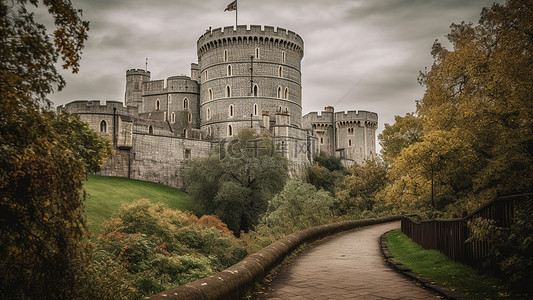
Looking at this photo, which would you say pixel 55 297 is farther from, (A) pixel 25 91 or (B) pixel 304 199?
(B) pixel 304 199

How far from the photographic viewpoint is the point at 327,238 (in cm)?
1666

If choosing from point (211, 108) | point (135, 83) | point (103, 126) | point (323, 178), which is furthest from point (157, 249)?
point (135, 83)

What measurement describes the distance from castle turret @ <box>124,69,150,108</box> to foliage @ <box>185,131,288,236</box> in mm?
30579

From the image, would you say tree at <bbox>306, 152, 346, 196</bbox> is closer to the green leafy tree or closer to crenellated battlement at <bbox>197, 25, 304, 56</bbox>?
crenellated battlement at <bbox>197, 25, 304, 56</bbox>

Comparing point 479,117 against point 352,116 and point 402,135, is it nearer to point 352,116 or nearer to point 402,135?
point 402,135

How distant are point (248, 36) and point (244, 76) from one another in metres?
4.57

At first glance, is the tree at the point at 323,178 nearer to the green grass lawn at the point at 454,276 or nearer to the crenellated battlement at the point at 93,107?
the crenellated battlement at the point at 93,107

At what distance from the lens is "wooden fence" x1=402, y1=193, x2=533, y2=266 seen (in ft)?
21.9

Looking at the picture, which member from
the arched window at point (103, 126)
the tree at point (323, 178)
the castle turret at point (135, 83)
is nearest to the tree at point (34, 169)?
the arched window at point (103, 126)

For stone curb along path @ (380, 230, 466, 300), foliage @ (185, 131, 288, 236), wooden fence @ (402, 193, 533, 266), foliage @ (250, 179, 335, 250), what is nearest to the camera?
stone curb along path @ (380, 230, 466, 300)

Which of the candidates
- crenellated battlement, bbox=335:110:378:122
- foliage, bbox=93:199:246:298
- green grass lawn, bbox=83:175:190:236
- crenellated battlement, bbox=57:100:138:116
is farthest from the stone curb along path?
crenellated battlement, bbox=335:110:378:122

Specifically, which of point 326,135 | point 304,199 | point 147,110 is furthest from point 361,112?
point 304,199

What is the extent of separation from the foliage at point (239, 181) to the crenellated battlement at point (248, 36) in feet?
69.3

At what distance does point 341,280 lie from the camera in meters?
7.39
